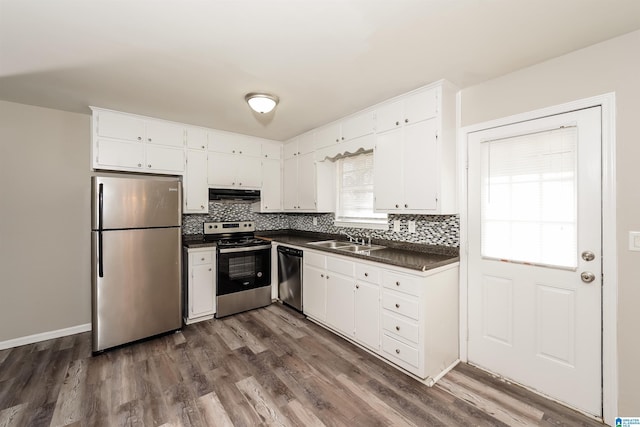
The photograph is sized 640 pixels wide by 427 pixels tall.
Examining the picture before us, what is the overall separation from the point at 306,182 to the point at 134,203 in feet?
6.85

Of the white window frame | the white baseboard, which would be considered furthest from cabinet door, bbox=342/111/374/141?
the white baseboard

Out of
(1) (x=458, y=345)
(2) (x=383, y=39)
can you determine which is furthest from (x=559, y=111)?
(1) (x=458, y=345)

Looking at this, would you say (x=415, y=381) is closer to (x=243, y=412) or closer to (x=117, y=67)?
(x=243, y=412)

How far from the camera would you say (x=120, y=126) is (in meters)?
3.08

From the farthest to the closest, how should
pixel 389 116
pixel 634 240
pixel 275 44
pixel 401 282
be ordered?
pixel 389 116 < pixel 401 282 < pixel 275 44 < pixel 634 240

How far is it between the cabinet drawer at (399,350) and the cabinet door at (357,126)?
6.77 feet

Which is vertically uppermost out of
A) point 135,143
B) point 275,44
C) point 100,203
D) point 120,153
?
point 275,44

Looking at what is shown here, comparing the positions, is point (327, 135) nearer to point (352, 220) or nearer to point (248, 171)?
point (352, 220)

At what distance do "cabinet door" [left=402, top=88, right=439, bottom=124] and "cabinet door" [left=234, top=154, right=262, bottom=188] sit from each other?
7.79 ft

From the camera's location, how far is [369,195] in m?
3.47

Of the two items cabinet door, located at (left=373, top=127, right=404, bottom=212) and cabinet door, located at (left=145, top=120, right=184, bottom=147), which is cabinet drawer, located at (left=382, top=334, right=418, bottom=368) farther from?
cabinet door, located at (left=145, top=120, right=184, bottom=147)

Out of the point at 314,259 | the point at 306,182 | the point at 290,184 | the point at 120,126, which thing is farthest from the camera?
the point at 290,184

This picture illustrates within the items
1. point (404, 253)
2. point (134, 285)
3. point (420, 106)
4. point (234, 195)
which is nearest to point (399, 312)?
point (404, 253)

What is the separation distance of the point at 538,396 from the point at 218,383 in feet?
7.93
